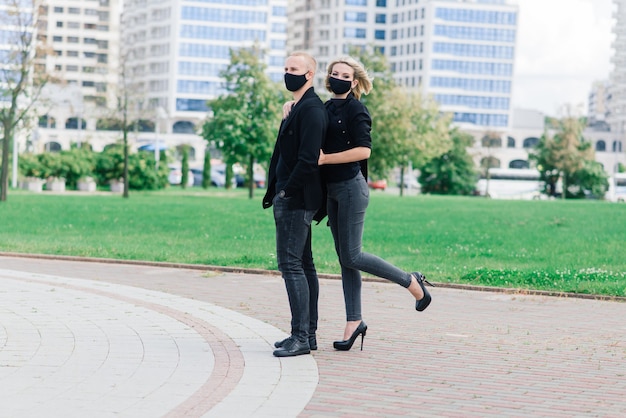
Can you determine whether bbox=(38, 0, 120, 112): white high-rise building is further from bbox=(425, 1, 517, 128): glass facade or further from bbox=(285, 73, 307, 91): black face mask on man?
bbox=(285, 73, 307, 91): black face mask on man

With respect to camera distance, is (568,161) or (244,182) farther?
(244,182)

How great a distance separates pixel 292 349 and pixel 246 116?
44184 millimetres

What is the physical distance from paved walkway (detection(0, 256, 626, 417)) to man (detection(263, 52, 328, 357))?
0.35 meters

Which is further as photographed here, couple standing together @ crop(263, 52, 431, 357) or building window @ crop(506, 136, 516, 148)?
building window @ crop(506, 136, 516, 148)

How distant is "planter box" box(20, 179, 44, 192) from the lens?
54.8m

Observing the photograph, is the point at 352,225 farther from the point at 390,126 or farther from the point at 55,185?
the point at 390,126

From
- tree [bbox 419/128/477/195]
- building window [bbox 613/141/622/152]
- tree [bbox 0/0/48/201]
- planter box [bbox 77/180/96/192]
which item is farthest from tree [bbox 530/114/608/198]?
building window [bbox 613/141/622/152]

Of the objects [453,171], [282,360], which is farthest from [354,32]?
[282,360]

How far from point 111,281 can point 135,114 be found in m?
46.7

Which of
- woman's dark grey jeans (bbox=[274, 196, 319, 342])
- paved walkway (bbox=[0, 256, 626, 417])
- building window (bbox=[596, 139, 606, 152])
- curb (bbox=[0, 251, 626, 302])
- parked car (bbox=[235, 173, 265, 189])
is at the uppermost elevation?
woman's dark grey jeans (bbox=[274, 196, 319, 342])

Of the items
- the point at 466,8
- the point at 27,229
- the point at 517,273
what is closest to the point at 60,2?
the point at 466,8

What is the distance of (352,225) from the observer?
8.25 m

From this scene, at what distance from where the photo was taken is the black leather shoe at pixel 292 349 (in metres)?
7.88

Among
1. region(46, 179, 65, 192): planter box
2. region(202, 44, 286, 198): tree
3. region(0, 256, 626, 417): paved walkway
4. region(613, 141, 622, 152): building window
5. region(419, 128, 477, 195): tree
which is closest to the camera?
region(0, 256, 626, 417): paved walkway
